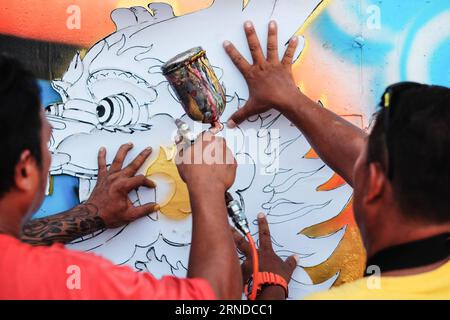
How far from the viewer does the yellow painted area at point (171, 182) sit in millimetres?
2490

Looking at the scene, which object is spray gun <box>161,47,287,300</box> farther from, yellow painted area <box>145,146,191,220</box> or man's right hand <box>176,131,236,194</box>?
yellow painted area <box>145,146,191,220</box>

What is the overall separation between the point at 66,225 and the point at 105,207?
0.18 metres

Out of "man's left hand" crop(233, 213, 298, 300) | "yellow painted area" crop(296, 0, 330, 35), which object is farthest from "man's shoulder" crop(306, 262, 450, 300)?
"yellow painted area" crop(296, 0, 330, 35)

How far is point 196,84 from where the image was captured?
6.79 feet

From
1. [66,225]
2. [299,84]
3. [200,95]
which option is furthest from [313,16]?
[66,225]

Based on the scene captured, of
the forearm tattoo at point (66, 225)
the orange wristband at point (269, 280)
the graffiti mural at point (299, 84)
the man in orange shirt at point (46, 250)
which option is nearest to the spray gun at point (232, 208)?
the man in orange shirt at point (46, 250)

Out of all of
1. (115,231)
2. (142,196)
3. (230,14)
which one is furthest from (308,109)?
(115,231)

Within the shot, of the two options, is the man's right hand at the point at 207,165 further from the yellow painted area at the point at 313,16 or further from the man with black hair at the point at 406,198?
the yellow painted area at the point at 313,16

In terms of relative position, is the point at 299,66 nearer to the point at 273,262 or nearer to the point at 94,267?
the point at 273,262

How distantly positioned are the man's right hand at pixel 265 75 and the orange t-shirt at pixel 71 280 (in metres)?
1.06

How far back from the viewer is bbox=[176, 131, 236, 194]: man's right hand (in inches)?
72.4

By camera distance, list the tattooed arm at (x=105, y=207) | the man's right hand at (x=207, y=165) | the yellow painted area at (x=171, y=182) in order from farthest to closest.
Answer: the yellow painted area at (x=171, y=182), the tattooed arm at (x=105, y=207), the man's right hand at (x=207, y=165)

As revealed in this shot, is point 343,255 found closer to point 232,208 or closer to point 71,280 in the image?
point 232,208

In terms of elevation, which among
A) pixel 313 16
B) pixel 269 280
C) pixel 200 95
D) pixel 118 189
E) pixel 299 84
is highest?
pixel 313 16
